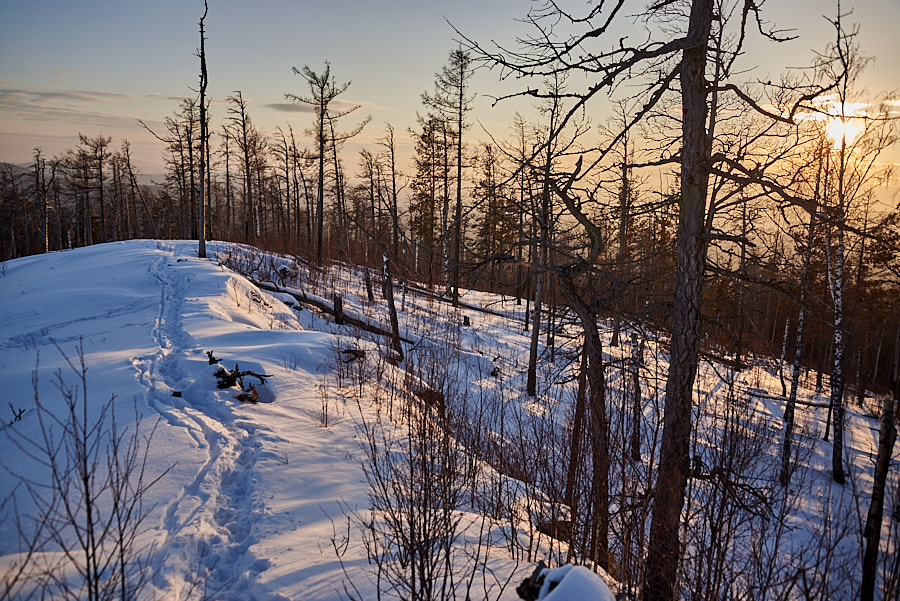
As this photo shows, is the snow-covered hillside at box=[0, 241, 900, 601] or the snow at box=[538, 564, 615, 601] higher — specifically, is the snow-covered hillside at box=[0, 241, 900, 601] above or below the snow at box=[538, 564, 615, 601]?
below

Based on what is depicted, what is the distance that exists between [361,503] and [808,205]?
5263 mm

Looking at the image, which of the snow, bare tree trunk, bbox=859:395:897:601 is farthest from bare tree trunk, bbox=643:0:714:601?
bare tree trunk, bbox=859:395:897:601

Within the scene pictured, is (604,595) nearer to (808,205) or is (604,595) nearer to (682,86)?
(808,205)

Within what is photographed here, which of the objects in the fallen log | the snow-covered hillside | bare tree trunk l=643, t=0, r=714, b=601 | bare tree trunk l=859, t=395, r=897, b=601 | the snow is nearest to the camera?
the snow

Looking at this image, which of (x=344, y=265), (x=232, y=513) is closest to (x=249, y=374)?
(x=232, y=513)

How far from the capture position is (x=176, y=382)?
7816mm

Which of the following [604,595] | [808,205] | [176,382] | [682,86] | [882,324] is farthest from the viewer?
[882,324]

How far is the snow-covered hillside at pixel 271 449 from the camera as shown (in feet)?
12.4

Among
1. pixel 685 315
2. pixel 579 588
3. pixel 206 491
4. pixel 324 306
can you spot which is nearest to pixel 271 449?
pixel 206 491

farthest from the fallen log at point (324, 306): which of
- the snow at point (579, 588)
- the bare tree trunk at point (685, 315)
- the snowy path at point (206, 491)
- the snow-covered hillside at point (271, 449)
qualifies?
the snow at point (579, 588)

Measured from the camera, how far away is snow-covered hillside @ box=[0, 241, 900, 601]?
149 inches

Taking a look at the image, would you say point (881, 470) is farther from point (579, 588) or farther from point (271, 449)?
point (271, 449)

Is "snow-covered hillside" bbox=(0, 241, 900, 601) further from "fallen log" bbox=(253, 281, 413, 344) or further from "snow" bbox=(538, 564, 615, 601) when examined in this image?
"fallen log" bbox=(253, 281, 413, 344)

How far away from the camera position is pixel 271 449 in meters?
6.23
